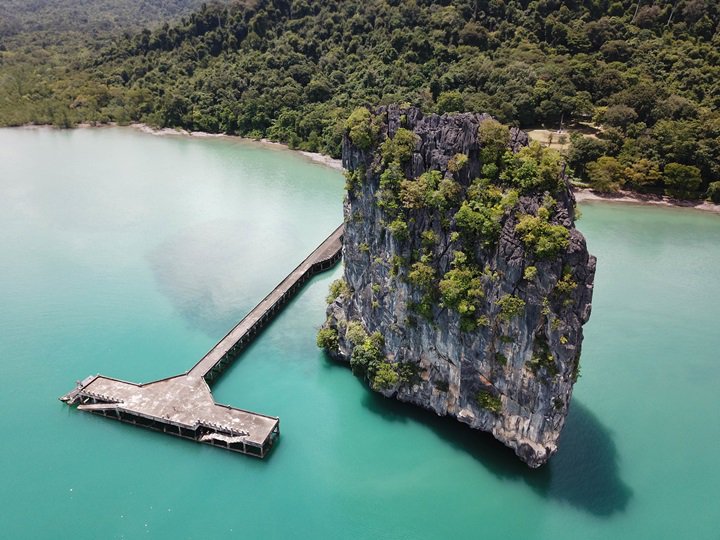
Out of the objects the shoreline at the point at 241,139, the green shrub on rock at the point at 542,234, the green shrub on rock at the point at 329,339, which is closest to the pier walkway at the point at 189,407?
the green shrub on rock at the point at 329,339

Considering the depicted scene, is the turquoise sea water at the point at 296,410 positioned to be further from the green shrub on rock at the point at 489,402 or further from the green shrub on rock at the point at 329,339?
the green shrub on rock at the point at 489,402

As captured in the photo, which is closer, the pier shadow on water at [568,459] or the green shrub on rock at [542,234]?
the green shrub on rock at [542,234]

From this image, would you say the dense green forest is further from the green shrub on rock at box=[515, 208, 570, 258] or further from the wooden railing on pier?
the green shrub on rock at box=[515, 208, 570, 258]

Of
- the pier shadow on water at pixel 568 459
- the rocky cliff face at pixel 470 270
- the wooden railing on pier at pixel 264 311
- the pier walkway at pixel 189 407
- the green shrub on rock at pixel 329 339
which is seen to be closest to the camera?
the rocky cliff face at pixel 470 270

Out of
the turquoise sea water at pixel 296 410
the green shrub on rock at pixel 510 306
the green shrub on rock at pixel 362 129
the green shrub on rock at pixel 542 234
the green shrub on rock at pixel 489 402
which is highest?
the green shrub on rock at pixel 362 129

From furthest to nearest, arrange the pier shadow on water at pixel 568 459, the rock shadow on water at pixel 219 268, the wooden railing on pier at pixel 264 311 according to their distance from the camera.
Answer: the rock shadow on water at pixel 219 268, the wooden railing on pier at pixel 264 311, the pier shadow on water at pixel 568 459

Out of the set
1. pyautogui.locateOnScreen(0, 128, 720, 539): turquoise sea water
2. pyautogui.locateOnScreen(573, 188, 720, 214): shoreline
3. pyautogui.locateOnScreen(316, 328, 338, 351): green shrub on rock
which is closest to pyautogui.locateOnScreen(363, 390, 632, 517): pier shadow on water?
pyautogui.locateOnScreen(0, 128, 720, 539): turquoise sea water

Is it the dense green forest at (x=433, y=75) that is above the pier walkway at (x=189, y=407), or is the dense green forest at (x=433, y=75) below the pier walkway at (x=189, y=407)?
above
